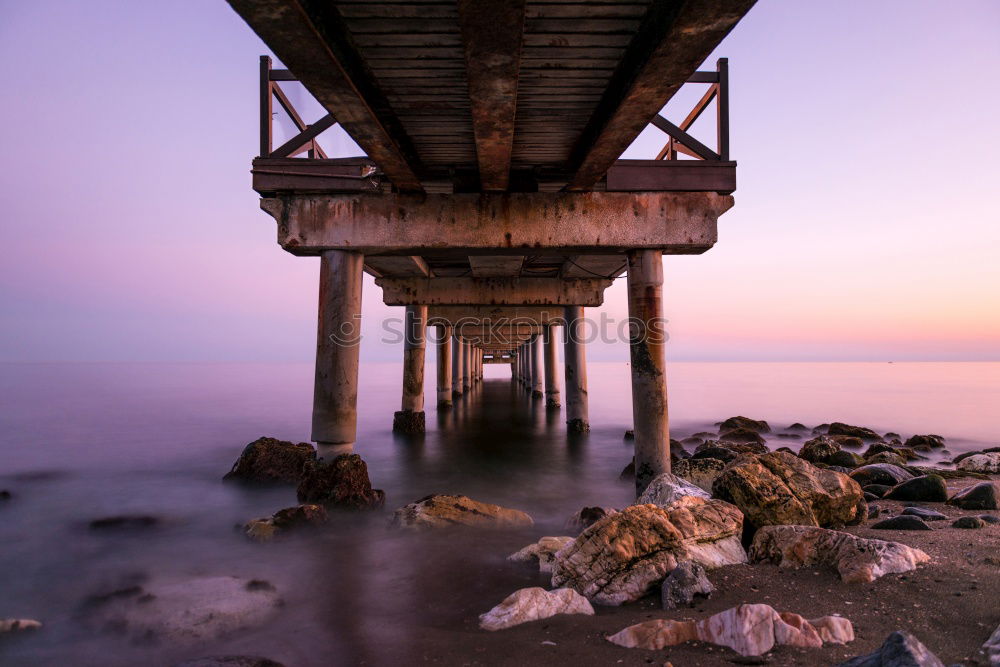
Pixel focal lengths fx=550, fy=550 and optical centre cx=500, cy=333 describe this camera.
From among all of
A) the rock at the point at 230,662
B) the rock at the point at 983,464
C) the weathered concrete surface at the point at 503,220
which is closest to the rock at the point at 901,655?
the rock at the point at 230,662

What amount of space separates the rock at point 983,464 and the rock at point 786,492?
7004mm

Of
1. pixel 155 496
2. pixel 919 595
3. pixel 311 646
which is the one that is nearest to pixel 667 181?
pixel 919 595

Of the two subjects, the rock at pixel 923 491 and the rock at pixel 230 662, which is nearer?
the rock at pixel 230 662

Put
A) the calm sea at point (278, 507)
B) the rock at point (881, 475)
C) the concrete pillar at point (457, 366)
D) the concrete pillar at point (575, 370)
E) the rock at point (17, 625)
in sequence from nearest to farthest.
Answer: the calm sea at point (278, 507), the rock at point (17, 625), the rock at point (881, 475), the concrete pillar at point (575, 370), the concrete pillar at point (457, 366)

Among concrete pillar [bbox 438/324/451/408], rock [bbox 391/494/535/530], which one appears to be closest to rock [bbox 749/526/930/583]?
rock [bbox 391/494/535/530]

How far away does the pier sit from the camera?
3.65 meters

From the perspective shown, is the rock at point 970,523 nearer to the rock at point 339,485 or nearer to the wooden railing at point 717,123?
the wooden railing at point 717,123

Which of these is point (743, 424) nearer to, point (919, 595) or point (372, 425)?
point (372, 425)

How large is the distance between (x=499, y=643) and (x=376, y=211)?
17.5 feet

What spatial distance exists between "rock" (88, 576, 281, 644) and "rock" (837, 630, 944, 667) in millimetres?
3938

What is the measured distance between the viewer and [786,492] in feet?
15.3

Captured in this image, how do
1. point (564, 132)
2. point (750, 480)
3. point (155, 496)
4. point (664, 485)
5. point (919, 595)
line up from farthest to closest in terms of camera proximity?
point (155, 496), point (564, 132), point (664, 485), point (750, 480), point (919, 595)

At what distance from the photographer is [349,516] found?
23.0 feet

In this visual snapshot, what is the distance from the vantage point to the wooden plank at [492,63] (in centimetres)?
321
